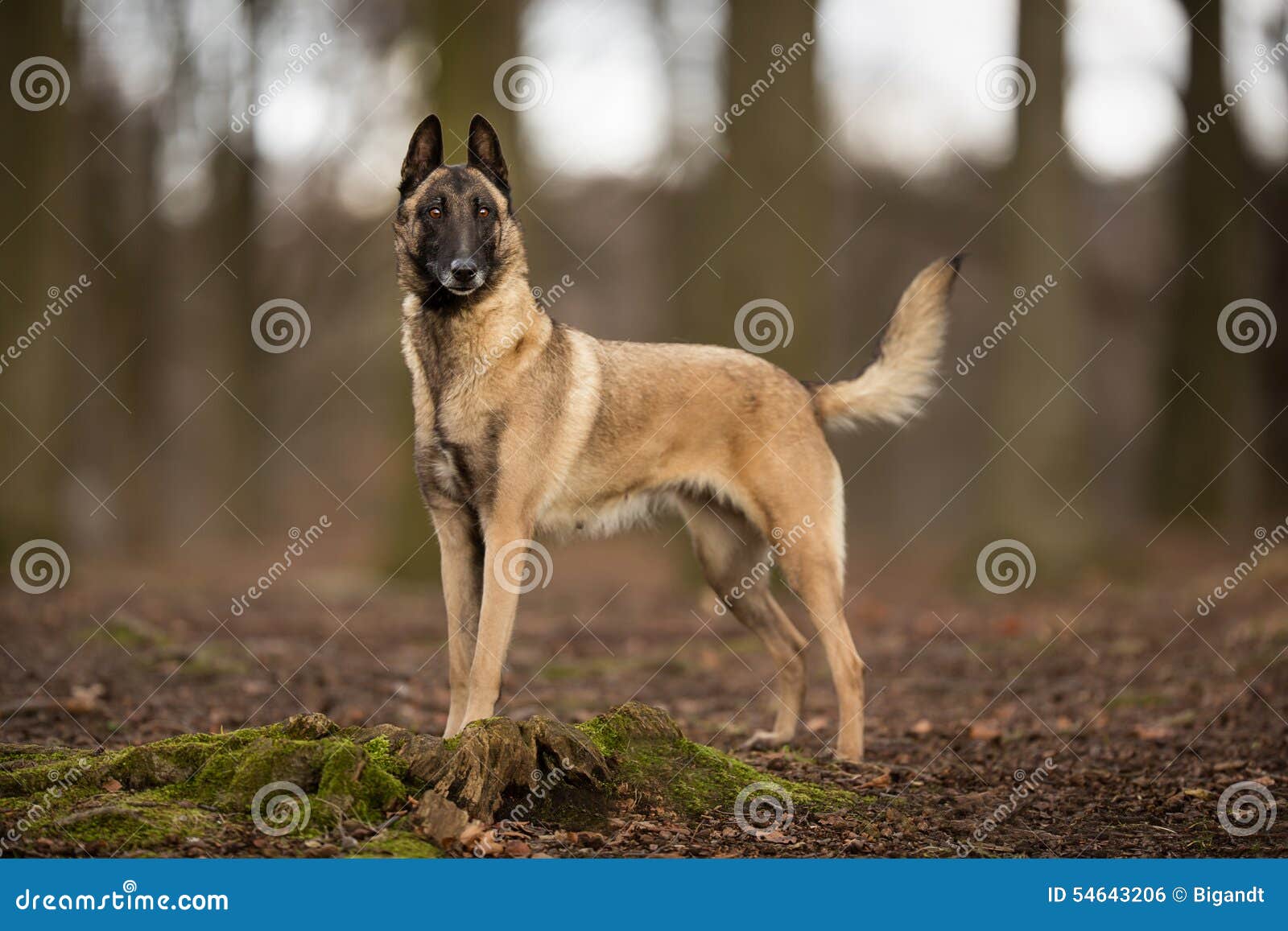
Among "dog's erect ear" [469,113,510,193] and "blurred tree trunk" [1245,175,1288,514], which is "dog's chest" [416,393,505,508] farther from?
"blurred tree trunk" [1245,175,1288,514]

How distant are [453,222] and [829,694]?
14.1 ft

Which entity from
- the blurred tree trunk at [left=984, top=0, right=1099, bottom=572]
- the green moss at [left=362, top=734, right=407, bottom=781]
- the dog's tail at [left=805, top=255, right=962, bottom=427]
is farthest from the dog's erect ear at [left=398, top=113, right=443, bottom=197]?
the blurred tree trunk at [left=984, top=0, right=1099, bottom=572]

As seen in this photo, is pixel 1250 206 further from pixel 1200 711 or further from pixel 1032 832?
pixel 1032 832

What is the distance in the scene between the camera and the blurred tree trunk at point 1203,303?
15.1 metres

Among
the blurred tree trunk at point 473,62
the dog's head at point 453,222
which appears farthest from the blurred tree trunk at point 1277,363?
the dog's head at point 453,222

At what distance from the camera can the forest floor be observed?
4.39 metres

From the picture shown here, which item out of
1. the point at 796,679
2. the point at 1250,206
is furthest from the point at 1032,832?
the point at 1250,206

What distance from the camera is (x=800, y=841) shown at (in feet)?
13.8

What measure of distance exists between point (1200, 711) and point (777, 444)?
3.04m

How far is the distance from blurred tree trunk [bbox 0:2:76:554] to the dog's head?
7.70m

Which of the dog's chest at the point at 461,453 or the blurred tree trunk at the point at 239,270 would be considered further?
the blurred tree trunk at the point at 239,270

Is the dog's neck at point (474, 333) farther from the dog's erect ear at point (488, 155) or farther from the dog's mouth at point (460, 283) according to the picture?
the dog's erect ear at point (488, 155)

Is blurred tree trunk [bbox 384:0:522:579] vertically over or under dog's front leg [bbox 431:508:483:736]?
over

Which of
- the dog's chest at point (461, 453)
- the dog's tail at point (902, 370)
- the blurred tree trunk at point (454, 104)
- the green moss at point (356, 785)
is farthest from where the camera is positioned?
the blurred tree trunk at point (454, 104)
